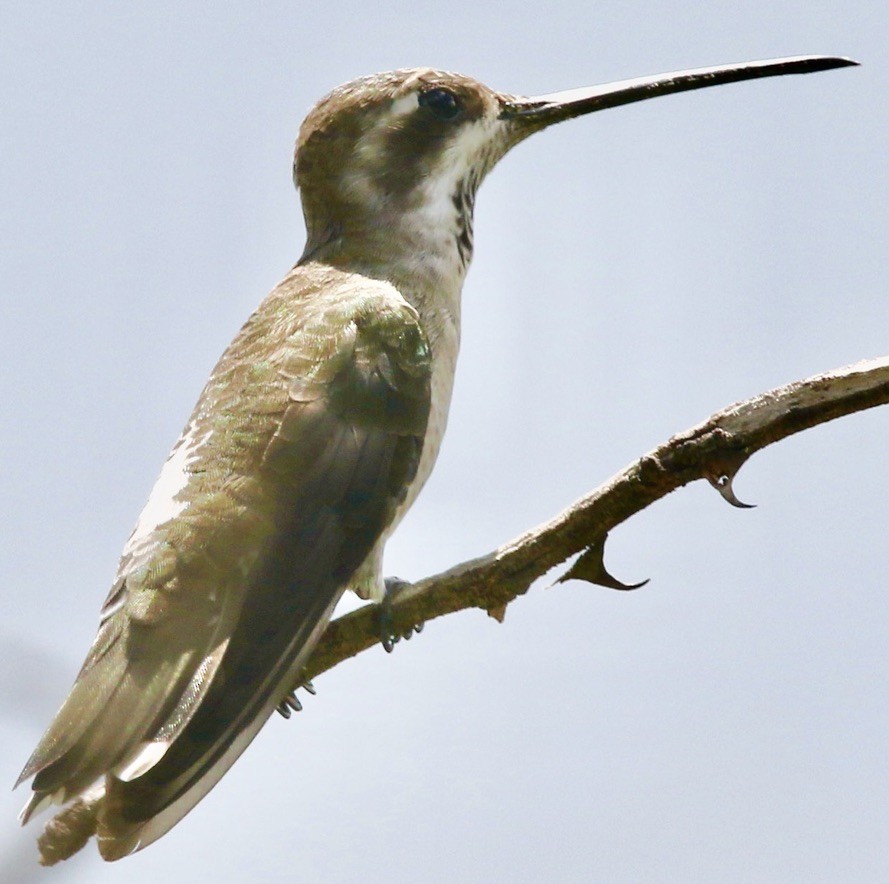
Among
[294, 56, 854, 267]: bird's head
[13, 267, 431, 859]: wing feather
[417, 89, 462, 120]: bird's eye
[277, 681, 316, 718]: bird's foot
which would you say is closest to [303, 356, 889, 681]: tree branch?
[13, 267, 431, 859]: wing feather

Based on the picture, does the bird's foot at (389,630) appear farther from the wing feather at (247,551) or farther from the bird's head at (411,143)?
the bird's head at (411,143)

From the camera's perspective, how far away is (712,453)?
413 cm

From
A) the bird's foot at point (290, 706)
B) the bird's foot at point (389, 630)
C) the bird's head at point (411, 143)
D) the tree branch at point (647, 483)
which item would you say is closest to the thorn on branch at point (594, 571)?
the tree branch at point (647, 483)

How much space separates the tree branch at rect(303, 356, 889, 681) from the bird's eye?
248cm

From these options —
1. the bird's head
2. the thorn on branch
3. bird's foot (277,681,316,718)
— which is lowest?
bird's foot (277,681,316,718)

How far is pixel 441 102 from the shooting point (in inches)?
248

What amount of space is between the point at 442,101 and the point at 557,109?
20.4 inches

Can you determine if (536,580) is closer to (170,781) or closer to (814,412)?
(814,412)

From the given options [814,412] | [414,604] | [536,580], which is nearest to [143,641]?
[414,604]

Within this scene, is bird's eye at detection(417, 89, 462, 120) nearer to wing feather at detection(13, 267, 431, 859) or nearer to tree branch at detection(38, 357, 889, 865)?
wing feather at detection(13, 267, 431, 859)

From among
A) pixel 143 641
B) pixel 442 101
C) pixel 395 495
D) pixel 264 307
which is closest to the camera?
pixel 143 641

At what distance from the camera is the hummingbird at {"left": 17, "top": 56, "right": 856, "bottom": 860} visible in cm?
446

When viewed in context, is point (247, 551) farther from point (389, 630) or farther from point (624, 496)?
point (624, 496)

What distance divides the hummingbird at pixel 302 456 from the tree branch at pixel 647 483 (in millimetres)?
613
